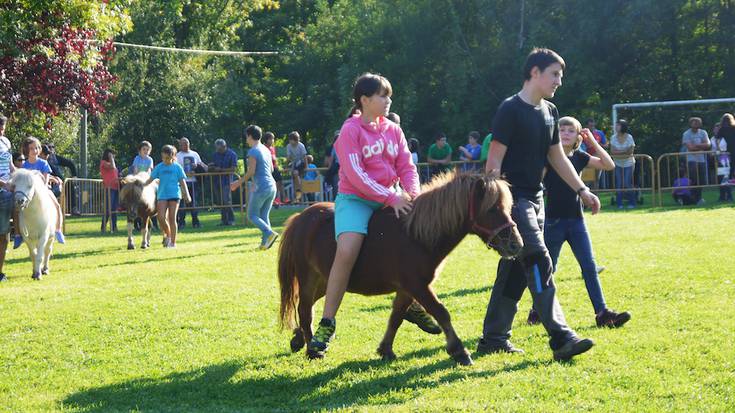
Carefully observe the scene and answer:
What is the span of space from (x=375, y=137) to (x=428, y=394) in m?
1.94

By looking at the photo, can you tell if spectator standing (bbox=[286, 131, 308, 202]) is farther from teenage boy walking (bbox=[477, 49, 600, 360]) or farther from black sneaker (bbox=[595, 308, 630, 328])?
teenage boy walking (bbox=[477, 49, 600, 360])

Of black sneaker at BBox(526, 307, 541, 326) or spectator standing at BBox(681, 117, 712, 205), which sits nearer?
black sneaker at BBox(526, 307, 541, 326)

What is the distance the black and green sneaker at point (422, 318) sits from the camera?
7.20 meters

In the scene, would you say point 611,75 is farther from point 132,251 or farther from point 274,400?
point 274,400

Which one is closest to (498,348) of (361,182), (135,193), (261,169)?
(361,182)

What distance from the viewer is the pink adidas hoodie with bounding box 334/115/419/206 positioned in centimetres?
666

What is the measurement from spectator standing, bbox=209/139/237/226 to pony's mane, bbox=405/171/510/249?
1694 cm

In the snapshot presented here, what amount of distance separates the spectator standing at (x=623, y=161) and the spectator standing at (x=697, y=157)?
146cm

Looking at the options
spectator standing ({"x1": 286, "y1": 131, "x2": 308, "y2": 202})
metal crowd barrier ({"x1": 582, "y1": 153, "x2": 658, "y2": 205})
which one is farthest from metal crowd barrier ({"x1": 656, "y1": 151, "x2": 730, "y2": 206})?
spectator standing ({"x1": 286, "y1": 131, "x2": 308, "y2": 202})

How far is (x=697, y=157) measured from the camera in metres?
23.7

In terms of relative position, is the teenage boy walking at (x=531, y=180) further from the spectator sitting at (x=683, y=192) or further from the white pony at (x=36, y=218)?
the spectator sitting at (x=683, y=192)

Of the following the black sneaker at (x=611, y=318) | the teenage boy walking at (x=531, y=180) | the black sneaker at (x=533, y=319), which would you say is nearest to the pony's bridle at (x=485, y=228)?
the teenage boy walking at (x=531, y=180)

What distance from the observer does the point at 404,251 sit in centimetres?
660

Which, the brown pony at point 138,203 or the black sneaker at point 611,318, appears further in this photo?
the brown pony at point 138,203
